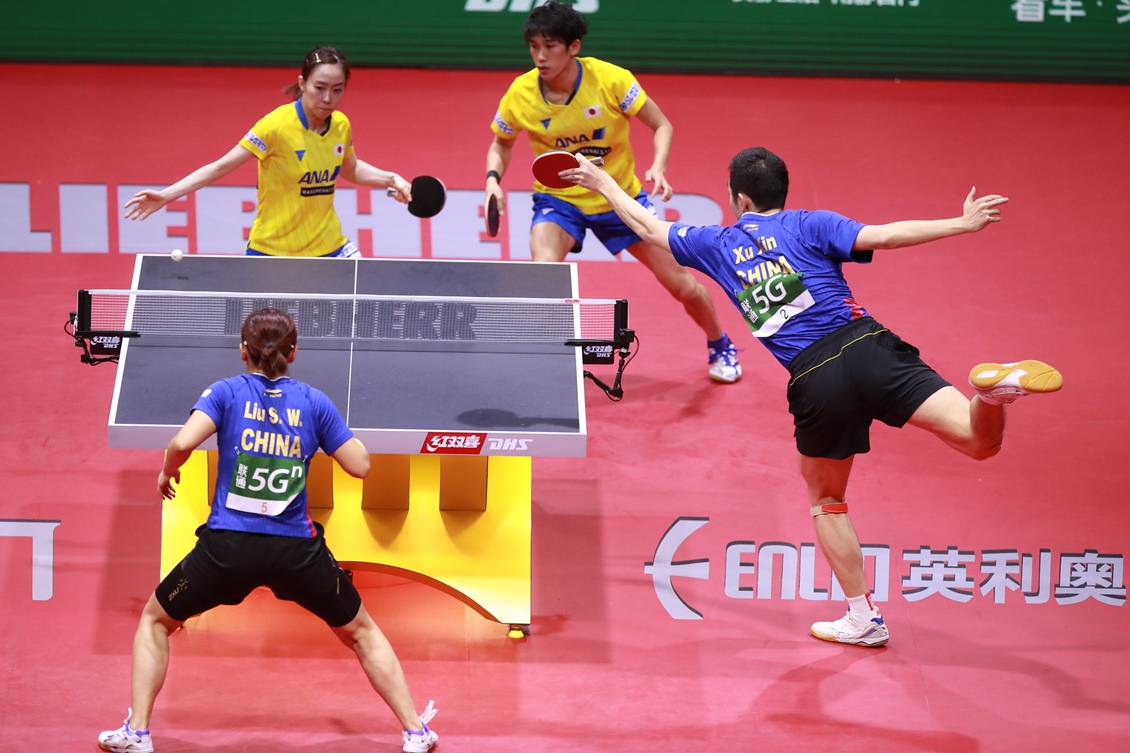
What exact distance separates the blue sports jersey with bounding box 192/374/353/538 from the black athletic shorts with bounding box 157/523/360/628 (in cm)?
4

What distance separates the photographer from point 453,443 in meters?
5.20

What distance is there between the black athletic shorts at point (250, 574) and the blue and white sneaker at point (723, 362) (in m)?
3.40

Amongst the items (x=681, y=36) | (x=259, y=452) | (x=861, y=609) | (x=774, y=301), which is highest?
(x=681, y=36)

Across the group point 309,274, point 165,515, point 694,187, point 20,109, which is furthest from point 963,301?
point 20,109

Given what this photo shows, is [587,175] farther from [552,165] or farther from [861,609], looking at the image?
[861,609]

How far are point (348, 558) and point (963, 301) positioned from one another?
14.6ft

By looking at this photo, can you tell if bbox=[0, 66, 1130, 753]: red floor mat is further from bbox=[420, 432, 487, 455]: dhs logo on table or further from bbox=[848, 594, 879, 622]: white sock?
bbox=[420, 432, 487, 455]: dhs logo on table

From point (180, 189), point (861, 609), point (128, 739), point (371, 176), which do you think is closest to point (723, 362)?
point (371, 176)

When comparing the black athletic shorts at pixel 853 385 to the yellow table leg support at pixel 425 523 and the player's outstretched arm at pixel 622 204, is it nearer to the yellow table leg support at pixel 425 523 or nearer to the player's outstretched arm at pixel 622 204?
the player's outstretched arm at pixel 622 204

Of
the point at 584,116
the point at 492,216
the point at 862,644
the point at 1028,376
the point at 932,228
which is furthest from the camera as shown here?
the point at 584,116

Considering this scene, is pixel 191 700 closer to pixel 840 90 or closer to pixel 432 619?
pixel 432 619

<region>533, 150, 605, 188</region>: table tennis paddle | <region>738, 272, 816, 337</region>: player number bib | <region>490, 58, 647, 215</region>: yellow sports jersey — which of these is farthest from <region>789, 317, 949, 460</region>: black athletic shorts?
<region>490, 58, 647, 215</region>: yellow sports jersey

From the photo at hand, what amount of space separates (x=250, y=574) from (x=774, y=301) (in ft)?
7.20

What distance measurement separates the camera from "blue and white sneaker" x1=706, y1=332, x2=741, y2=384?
299 inches
